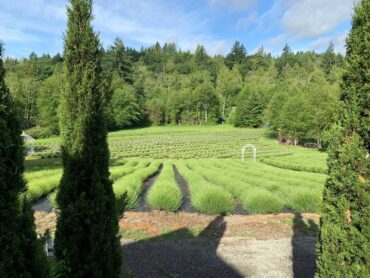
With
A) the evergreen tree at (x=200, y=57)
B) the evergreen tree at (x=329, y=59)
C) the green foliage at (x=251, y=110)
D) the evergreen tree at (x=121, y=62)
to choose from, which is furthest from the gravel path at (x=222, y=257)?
the evergreen tree at (x=200, y=57)

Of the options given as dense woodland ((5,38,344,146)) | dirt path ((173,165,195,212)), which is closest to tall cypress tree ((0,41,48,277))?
dirt path ((173,165,195,212))

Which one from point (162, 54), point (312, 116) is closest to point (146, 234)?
point (312, 116)

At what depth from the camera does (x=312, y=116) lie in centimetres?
5303

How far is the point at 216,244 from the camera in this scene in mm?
8102

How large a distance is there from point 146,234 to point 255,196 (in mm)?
4362

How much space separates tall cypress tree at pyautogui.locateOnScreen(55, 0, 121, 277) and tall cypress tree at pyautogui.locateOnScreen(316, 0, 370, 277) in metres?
2.99

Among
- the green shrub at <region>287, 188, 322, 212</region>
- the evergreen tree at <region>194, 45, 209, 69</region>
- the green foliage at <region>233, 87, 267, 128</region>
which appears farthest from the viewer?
the evergreen tree at <region>194, 45, 209, 69</region>

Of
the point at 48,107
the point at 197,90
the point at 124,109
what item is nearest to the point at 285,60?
the point at 197,90

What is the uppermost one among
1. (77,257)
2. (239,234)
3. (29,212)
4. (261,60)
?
(261,60)

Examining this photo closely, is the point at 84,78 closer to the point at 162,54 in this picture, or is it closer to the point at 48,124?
the point at 48,124

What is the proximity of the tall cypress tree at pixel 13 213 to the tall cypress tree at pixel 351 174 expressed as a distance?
3.03 m

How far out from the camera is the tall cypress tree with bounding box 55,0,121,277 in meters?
4.74

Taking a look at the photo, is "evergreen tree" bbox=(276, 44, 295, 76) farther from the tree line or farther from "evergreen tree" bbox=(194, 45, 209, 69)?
the tree line

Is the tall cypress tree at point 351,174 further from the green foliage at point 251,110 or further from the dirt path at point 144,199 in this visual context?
the green foliage at point 251,110
